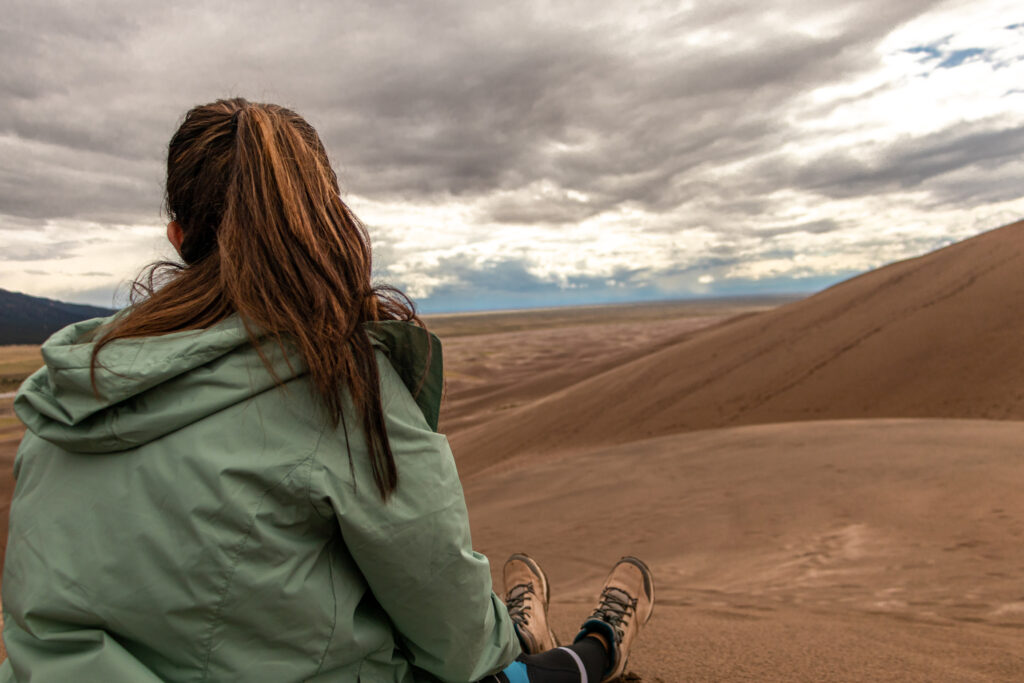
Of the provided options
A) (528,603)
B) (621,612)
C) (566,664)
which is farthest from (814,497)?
(566,664)

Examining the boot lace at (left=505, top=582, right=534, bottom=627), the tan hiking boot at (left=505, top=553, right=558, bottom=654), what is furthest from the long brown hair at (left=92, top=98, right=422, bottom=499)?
the boot lace at (left=505, top=582, right=534, bottom=627)

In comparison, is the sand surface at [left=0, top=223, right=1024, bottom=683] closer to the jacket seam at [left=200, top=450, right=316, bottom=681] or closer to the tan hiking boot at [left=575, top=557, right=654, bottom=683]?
the tan hiking boot at [left=575, top=557, right=654, bottom=683]

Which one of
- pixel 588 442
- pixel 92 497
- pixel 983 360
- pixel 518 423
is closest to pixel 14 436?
pixel 518 423

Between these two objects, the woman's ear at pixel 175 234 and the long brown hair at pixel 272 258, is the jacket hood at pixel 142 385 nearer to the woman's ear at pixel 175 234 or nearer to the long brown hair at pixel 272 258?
the long brown hair at pixel 272 258

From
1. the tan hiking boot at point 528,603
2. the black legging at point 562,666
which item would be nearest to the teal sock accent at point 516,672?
the black legging at point 562,666

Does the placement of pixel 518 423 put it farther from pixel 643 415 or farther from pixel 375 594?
pixel 375 594

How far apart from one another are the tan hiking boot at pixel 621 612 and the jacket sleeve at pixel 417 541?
874 millimetres

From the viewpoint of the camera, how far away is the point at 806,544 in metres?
4.09

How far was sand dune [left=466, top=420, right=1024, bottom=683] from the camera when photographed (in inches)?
95.2

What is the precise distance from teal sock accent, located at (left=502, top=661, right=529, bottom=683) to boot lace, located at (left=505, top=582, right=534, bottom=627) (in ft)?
1.86

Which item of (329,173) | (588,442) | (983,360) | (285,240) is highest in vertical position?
(329,173)

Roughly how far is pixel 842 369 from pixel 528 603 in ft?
37.1

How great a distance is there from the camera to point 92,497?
96 cm

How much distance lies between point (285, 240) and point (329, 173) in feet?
0.67
